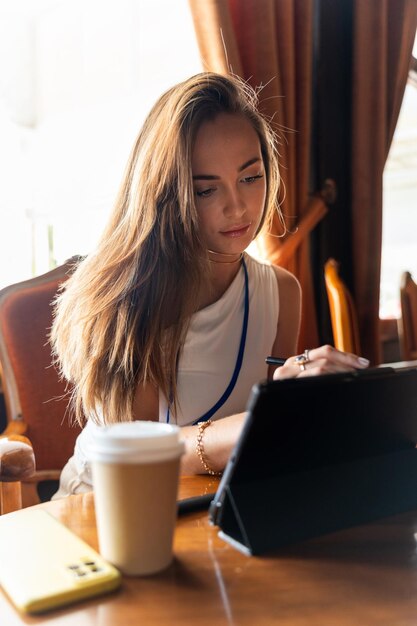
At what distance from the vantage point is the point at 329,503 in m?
0.61

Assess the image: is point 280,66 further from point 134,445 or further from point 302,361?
point 134,445

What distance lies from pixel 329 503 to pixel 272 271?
2.67 feet

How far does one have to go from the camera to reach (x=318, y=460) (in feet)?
2.01

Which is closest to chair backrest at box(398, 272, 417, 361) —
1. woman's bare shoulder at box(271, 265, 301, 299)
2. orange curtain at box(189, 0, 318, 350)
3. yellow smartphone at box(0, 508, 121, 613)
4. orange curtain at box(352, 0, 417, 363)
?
orange curtain at box(352, 0, 417, 363)

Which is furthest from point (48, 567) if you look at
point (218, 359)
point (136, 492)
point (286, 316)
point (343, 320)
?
point (343, 320)

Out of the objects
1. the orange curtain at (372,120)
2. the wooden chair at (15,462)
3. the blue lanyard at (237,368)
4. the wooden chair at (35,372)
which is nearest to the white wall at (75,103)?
the orange curtain at (372,120)

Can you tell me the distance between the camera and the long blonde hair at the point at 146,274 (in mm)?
1005

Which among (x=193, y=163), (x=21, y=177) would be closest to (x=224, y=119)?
(x=193, y=163)

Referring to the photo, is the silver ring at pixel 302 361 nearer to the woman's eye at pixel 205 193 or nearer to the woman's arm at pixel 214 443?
the woman's arm at pixel 214 443

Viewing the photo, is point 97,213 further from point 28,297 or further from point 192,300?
point 192,300

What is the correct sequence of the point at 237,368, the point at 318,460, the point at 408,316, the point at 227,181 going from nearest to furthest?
the point at 318,460, the point at 227,181, the point at 237,368, the point at 408,316

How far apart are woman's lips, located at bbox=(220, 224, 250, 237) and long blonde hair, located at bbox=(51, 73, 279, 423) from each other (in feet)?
0.16

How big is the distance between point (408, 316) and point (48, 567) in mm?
2521

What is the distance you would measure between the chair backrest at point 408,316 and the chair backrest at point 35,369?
1.79 meters
